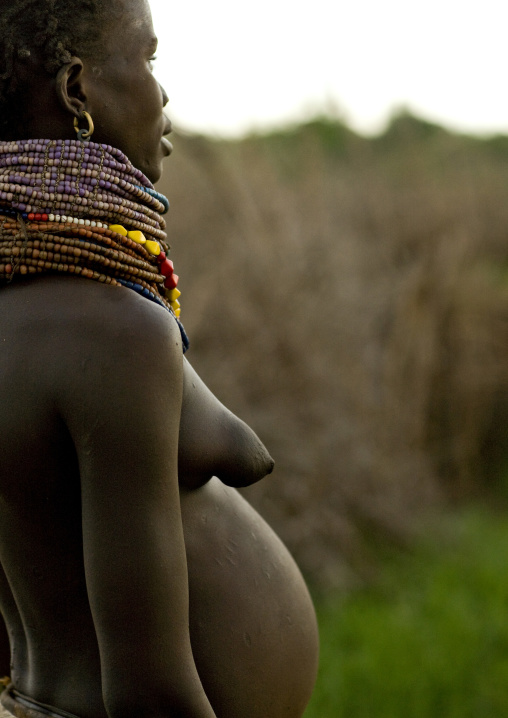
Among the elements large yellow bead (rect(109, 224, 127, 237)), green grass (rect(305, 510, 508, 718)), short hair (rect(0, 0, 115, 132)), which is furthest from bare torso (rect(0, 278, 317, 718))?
green grass (rect(305, 510, 508, 718))

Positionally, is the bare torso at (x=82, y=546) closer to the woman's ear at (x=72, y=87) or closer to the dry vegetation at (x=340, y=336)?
the woman's ear at (x=72, y=87)

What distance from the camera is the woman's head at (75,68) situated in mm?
1479

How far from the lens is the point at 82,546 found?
148 cm

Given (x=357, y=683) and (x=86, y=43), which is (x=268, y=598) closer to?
(x=86, y=43)

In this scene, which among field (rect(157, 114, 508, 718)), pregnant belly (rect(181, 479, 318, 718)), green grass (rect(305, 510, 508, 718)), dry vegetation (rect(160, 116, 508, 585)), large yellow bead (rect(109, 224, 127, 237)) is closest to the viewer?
large yellow bead (rect(109, 224, 127, 237))

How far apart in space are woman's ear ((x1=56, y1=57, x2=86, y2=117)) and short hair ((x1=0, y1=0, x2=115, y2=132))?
17 millimetres

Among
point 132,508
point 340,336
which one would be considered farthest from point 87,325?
point 340,336

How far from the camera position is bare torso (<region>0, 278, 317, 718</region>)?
1.38 meters

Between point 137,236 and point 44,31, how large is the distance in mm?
379

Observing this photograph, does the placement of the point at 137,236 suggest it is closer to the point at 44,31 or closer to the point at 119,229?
the point at 119,229

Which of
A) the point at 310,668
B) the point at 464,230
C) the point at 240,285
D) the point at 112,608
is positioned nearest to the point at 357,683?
the point at 240,285

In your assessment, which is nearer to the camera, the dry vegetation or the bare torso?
the bare torso

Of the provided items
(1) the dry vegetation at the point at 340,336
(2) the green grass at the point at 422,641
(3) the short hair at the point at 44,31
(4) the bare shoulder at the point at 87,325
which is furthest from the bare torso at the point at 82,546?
(1) the dry vegetation at the point at 340,336

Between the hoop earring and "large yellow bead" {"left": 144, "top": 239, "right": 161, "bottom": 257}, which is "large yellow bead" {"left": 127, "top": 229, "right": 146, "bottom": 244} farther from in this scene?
the hoop earring
